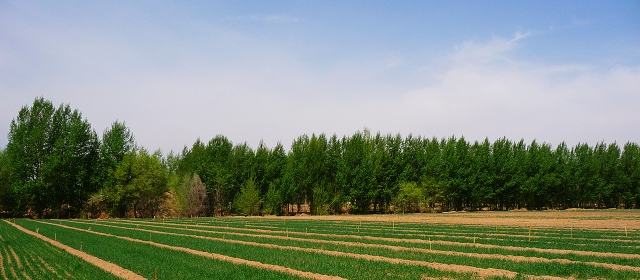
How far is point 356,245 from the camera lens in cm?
2930

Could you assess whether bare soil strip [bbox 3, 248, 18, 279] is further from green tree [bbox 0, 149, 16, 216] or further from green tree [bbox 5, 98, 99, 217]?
green tree [bbox 0, 149, 16, 216]

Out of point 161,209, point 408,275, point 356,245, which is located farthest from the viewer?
point 161,209

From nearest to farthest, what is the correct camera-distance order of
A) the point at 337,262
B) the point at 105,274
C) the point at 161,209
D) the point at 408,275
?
the point at 408,275, the point at 105,274, the point at 337,262, the point at 161,209

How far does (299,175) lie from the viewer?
96.9 metres

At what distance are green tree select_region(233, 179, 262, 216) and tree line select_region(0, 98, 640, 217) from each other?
21cm

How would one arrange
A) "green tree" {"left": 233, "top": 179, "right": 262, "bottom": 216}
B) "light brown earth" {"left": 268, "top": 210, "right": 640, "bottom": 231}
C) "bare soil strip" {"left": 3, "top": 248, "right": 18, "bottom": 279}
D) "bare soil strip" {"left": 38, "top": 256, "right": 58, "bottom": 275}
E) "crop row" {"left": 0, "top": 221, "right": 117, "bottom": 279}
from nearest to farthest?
"crop row" {"left": 0, "top": 221, "right": 117, "bottom": 279}, "bare soil strip" {"left": 3, "top": 248, "right": 18, "bottom": 279}, "bare soil strip" {"left": 38, "top": 256, "right": 58, "bottom": 275}, "light brown earth" {"left": 268, "top": 210, "right": 640, "bottom": 231}, "green tree" {"left": 233, "top": 179, "right": 262, "bottom": 216}

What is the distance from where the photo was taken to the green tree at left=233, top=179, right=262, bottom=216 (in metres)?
90.7

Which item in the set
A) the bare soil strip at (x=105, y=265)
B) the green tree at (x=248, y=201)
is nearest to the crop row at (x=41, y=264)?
the bare soil strip at (x=105, y=265)

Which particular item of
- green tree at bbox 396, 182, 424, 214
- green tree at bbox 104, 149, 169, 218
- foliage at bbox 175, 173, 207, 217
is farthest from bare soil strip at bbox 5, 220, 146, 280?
green tree at bbox 396, 182, 424, 214

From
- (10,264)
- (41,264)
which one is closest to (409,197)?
(41,264)

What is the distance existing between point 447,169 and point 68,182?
258ft

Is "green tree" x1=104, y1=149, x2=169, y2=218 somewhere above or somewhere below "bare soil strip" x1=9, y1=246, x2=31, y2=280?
above

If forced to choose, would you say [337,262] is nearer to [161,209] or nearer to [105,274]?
[105,274]

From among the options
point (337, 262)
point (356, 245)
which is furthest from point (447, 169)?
point (337, 262)
